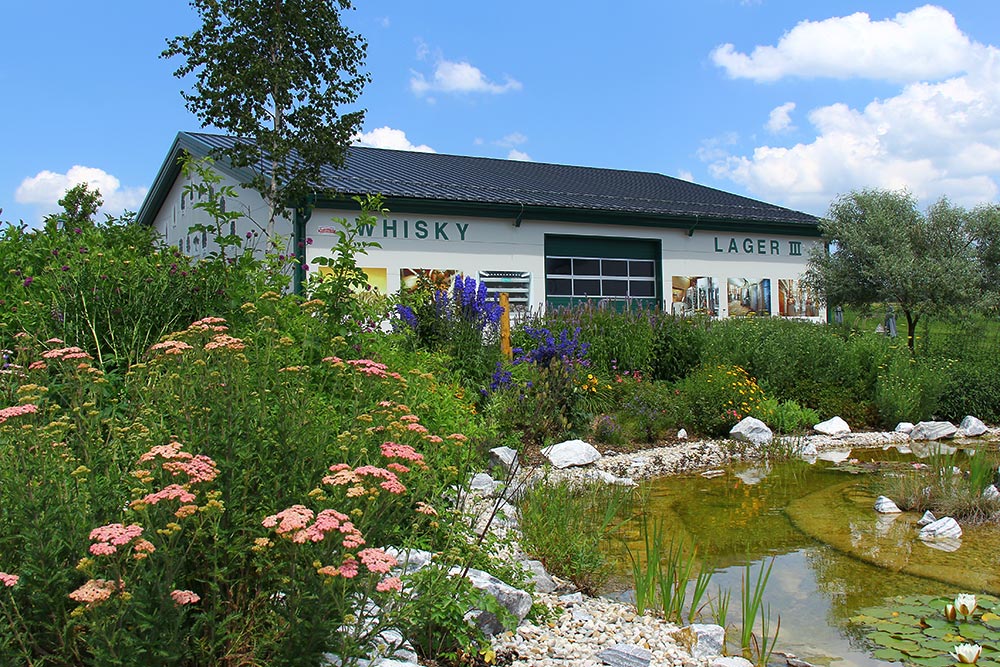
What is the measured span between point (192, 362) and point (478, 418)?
17.5ft

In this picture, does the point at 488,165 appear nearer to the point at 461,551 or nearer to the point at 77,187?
the point at 77,187

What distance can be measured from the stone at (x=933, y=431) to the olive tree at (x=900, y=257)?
5.78 m

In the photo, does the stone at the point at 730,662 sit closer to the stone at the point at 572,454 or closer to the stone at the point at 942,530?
the stone at the point at 942,530

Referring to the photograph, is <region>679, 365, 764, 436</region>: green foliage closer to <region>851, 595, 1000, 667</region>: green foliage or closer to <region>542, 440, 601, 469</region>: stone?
<region>542, 440, 601, 469</region>: stone

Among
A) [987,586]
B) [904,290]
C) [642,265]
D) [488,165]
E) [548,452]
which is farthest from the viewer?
[488,165]

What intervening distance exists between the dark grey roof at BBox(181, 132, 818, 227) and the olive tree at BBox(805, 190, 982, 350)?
322 centimetres

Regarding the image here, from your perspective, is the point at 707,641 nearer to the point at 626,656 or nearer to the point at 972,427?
the point at 626,656

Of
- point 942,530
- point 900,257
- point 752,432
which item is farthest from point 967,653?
point 900,257

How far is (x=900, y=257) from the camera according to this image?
59.0ft

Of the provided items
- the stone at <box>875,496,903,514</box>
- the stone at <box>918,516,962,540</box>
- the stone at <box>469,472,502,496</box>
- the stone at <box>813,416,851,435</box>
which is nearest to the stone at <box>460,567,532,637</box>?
the stone at <box>469,472,502,496</box>

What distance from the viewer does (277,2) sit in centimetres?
1528

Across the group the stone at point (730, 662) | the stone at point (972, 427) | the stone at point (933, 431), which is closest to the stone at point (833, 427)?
the stone at point (933, 431)

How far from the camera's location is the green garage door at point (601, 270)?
2003cm

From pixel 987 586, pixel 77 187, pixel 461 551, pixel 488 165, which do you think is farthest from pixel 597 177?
pixel 461 551
